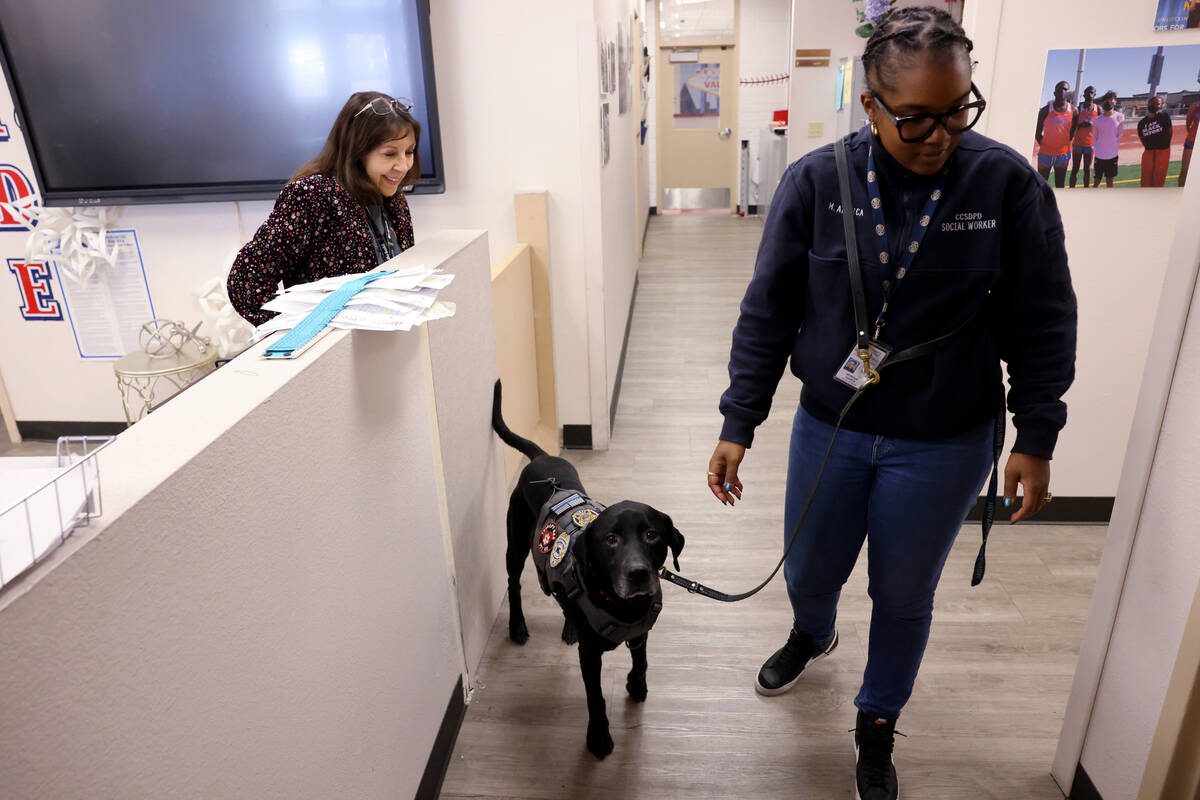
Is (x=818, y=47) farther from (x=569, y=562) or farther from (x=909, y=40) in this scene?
(x=569, y=562)

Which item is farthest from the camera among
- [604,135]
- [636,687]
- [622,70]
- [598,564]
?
[622,70]

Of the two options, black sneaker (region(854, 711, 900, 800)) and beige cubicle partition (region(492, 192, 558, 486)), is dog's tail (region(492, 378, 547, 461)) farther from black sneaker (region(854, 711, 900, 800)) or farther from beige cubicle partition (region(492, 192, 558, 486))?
black sneaker (region(854, 711, 900, 800))

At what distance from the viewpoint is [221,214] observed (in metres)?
3.13

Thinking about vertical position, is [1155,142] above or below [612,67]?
below

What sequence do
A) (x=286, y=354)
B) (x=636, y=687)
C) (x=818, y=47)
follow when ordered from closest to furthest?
(x=286, y=354) → (x=636, y=687) → (x=818, y=47)

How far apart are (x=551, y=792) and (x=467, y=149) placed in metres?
2.21

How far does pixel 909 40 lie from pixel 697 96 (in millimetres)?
8195

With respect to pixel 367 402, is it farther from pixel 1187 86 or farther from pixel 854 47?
pixel 854 47

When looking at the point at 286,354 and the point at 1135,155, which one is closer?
the point at 286,354

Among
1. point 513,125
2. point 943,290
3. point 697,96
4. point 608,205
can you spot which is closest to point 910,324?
point 943,290

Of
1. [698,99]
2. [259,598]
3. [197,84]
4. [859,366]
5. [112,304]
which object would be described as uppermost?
[197,84]

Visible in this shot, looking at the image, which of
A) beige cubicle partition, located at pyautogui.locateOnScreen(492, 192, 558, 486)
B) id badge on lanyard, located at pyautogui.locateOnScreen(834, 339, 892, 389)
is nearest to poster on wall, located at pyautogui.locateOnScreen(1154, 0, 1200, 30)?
id badge on lanyard, located at pyautogui.locateOnScreen(834, 339, 892, 389)

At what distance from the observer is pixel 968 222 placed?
4.12ft

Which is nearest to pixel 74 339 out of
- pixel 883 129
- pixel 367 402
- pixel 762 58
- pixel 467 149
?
pixel 467 149
